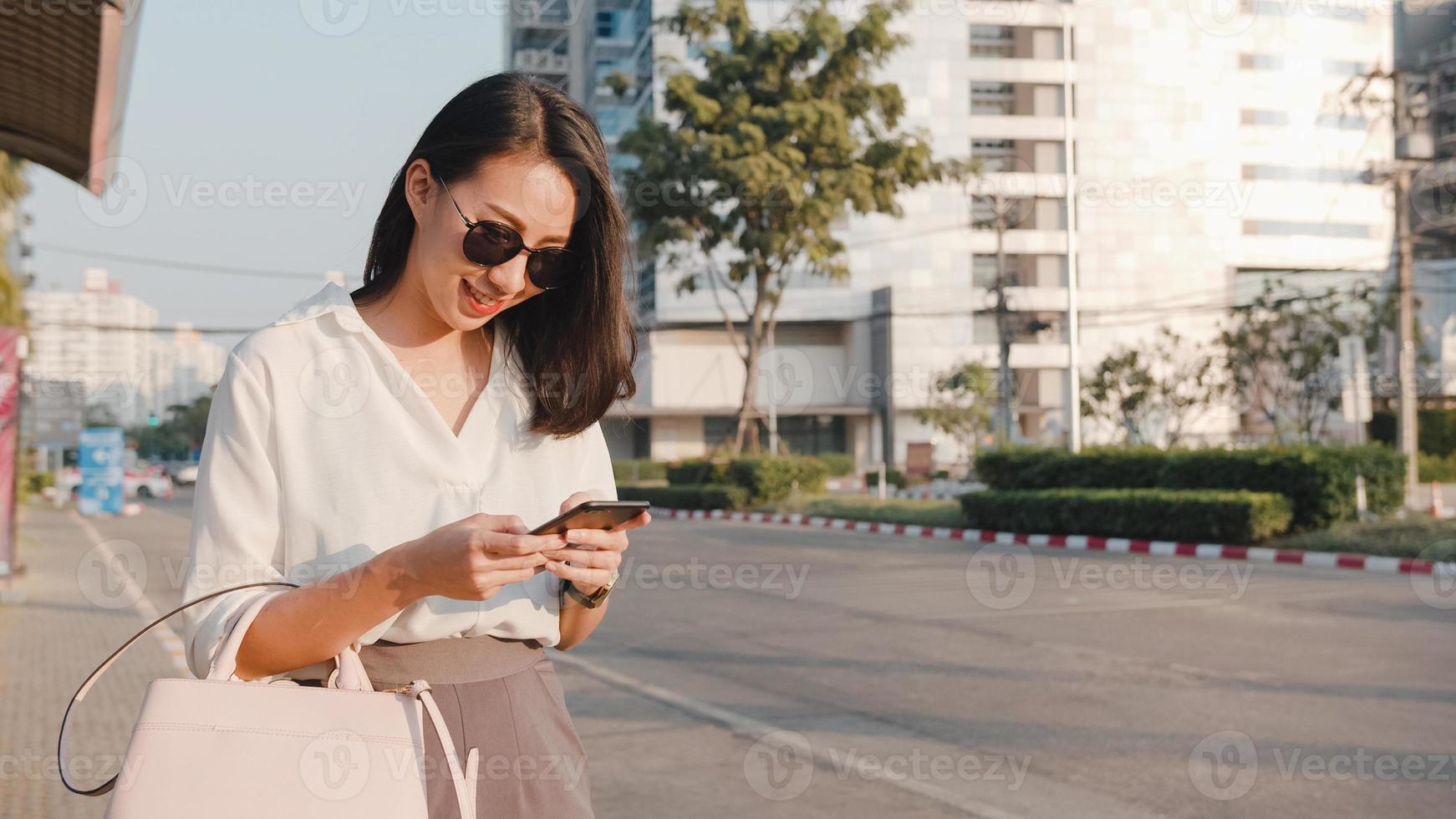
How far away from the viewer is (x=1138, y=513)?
18438 mm

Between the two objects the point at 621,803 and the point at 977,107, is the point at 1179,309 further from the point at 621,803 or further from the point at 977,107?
the point at 621,803

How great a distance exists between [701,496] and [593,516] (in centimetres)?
2948

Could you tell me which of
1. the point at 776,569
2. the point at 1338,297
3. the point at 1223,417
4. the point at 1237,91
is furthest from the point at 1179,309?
the point at 776,569

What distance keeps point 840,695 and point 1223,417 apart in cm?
5447

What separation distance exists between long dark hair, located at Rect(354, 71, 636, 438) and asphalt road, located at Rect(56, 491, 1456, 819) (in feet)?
11.0

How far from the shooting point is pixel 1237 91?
202 feet

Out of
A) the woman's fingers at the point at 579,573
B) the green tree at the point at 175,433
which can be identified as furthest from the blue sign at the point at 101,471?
the green tree at the point at 175,433

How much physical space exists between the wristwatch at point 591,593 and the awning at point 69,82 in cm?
325

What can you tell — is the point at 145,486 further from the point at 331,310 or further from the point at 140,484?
the point at 331,310

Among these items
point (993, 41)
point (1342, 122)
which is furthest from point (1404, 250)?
point (1342, 122)

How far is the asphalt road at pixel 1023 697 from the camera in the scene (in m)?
5.41

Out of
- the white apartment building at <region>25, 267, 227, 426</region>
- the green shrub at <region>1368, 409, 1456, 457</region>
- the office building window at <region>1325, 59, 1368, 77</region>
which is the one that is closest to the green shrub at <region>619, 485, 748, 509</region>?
the green shrub at <region>1368, 409, 1456, 457</region>

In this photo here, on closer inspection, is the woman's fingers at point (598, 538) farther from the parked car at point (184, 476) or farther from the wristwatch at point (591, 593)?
the parked car at point (184, 476)

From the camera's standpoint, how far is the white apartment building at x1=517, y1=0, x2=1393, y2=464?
57031 millimetres
